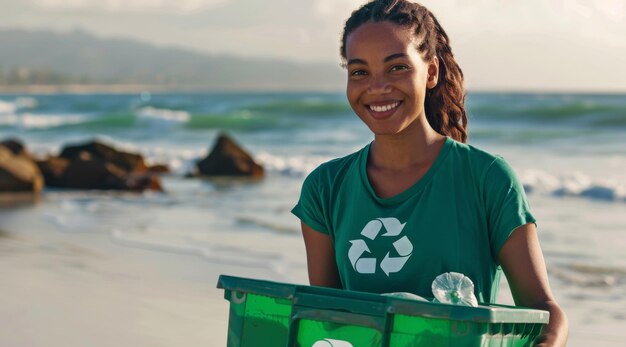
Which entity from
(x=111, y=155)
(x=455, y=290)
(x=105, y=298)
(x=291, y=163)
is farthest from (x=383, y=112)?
(x=291, y=163)

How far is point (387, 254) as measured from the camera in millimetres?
2928

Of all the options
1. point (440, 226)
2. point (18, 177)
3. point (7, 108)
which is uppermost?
point (7, 108)

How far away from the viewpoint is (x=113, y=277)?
7.43 meters

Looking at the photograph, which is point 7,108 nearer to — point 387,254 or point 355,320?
point 387,254

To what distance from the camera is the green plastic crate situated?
2.22 meters

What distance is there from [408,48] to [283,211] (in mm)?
8491

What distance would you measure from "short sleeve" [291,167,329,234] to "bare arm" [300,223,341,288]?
22 mm

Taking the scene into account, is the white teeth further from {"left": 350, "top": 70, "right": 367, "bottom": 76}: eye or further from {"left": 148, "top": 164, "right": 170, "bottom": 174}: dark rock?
{"left": 148, "top": 164, "right": 170, "bottom": 174}: dark rock

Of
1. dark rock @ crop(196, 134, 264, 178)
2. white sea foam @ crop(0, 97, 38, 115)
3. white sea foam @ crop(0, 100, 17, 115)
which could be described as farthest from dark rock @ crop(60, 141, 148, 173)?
white sea foam @ crop(0, 100, 17, 115)

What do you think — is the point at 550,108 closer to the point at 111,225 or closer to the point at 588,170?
the point at 588,170

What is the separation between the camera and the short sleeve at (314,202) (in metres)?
3.21

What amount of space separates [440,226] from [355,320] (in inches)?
23.1

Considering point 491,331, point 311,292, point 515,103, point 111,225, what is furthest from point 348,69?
point 515,103

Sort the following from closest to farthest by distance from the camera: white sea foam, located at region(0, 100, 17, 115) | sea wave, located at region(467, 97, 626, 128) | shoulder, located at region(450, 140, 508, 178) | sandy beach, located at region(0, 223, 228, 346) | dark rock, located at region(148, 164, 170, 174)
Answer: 1. shoulder, located at region(450, 140, 508, 178)
2. sandy beach, located at region(0, 223, 228, 346)
3. dark rock, located at region(148, 164, 170, 174)
4. sea wave, located at region(467, 97, 626, 128)
5. white sea foam, located at region(0, 100, 17, 115)
